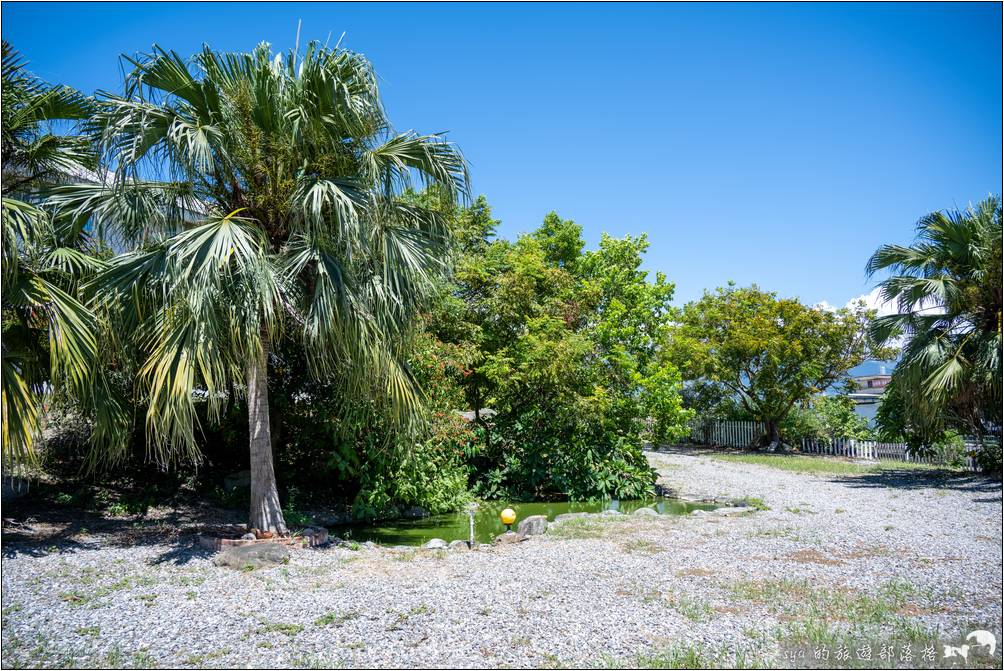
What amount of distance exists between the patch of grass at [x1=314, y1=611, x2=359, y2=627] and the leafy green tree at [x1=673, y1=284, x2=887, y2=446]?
18.9 metres

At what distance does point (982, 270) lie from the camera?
10.8m

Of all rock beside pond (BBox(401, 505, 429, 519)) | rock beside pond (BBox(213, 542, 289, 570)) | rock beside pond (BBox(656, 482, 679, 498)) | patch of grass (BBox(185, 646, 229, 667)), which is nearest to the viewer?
patch of grass (BBox(185, 646, 229, 667))

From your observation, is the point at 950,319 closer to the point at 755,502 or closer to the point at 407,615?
the point at 755,502

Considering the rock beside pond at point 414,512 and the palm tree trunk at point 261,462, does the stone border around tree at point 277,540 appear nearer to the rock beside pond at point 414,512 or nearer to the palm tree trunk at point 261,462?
the palm tree trunk at point 261,462

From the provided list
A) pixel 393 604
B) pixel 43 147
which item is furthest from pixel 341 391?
pixel 43 147

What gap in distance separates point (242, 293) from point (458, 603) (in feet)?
10.8

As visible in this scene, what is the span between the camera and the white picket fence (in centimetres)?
→ 1744

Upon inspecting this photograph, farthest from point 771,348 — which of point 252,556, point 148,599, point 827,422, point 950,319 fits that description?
point 148,599

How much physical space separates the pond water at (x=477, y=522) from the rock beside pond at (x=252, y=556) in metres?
2.10

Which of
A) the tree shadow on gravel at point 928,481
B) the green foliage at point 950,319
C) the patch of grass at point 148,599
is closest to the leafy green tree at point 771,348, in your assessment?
the tree shadow on gravel at point 928,481

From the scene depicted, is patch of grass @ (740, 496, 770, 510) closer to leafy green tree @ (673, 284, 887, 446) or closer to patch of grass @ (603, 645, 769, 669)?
patch of grass @ (603, 645, 769, 669)

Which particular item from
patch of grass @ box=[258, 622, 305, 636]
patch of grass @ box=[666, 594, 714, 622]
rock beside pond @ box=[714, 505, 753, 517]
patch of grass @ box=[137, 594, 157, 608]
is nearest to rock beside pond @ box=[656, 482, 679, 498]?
rock beside pond @ box=[714, 505, 753, 517]

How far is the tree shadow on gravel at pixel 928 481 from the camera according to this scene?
1142cm

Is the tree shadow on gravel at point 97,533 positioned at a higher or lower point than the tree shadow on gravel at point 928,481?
lower
